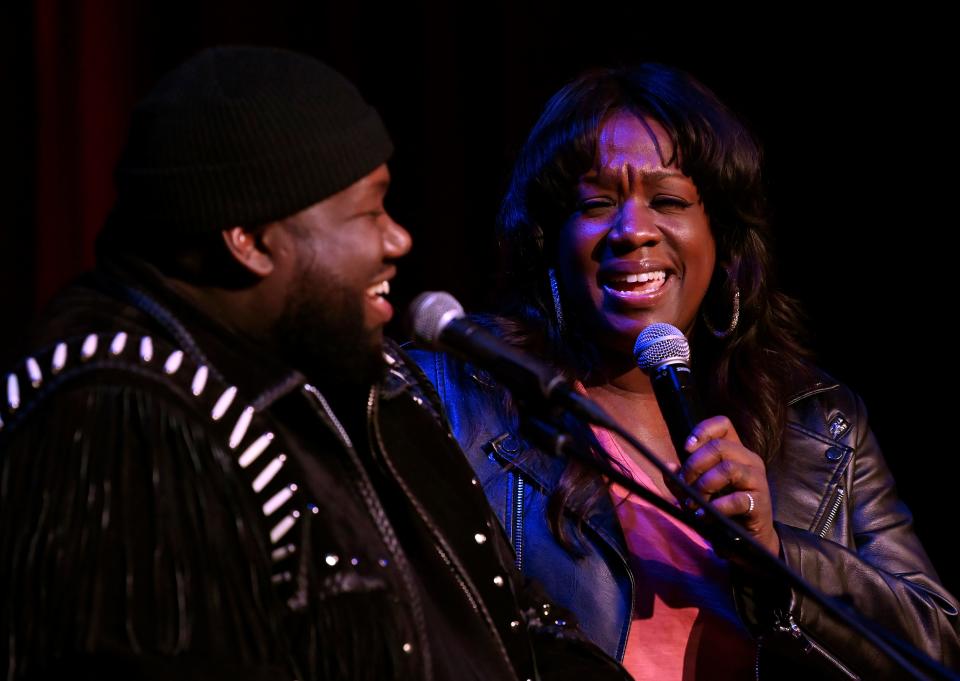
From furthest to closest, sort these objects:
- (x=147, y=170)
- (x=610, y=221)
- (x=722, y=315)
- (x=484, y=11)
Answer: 1. (x=484, y=11)
2. (x=722, y=315)
3. (x=610, y=221)
4. (x=147, y=170)

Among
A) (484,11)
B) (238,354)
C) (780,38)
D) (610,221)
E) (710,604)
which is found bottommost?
(710,604)

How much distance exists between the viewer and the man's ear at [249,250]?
162 cm

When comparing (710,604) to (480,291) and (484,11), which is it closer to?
(480,291)

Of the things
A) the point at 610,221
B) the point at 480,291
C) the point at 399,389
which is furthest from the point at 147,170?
the point at 480,291

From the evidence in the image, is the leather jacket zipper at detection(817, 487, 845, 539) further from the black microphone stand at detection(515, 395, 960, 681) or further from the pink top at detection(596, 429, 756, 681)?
the black microphone stand at detection(515, 395, 960, 681)

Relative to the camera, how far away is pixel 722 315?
9.09 ft

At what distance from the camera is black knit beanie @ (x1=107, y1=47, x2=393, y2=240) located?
61.6 inches

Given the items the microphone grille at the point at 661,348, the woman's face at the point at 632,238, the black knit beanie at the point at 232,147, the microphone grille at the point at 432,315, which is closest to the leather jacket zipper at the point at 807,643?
the microphone grille at the point at 661,348

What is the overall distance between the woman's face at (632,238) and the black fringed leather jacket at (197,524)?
832 millimetres

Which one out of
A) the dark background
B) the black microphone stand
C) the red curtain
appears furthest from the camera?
the dark background

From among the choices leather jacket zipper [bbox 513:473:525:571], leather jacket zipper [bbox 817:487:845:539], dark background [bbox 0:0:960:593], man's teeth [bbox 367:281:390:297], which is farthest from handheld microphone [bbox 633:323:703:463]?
dark background [bbox 0:0:960:593]

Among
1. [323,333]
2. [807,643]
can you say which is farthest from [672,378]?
[323,333]

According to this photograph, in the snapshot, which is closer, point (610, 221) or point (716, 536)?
point (716, 536)

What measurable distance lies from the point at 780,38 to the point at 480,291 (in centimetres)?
114
